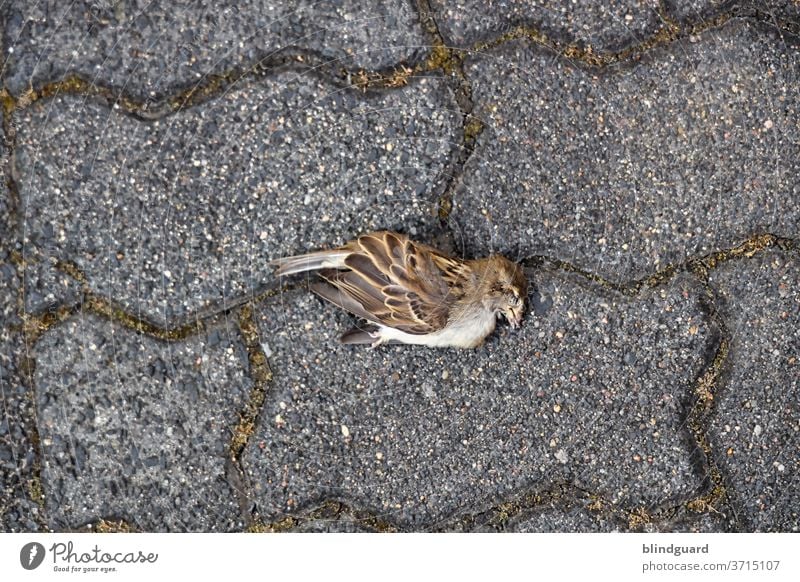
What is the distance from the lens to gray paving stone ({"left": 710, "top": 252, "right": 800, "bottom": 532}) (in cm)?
220

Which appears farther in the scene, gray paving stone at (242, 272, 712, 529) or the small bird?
gray paving stone at (242, 272, 712, 529)

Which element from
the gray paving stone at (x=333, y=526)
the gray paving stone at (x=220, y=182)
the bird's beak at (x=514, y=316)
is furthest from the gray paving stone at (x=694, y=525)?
the gray paving stone at (x=220, y=182)

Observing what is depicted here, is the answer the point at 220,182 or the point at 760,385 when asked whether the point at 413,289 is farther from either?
the point at 760,385

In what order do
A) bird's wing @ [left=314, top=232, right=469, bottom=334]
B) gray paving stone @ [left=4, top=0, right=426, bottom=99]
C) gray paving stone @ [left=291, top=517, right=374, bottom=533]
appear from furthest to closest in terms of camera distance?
gray paving stone @ [left=291, top=517, right=374, bottom=533]
gray paving stone @ [left=4, top=0, right=426, bottom=99]
bird's wing @ [left=314, top=232, right=469, bottom=334]

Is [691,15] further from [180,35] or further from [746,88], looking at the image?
[180,35]

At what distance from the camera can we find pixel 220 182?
2.05m

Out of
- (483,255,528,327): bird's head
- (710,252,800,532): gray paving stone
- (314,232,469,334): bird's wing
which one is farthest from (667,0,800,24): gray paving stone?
(314,232,469,334): bird's wing

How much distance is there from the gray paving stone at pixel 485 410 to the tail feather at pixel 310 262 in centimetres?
9

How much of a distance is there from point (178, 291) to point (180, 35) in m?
0.79

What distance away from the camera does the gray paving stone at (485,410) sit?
211cm

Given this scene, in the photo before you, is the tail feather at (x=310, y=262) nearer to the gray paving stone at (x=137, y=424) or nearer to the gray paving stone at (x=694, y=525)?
the gray paving stone at (x=137, y=424)

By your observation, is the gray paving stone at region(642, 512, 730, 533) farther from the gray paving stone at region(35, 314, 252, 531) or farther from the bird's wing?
the gray paving stone at region(35, 314, 252, 531)

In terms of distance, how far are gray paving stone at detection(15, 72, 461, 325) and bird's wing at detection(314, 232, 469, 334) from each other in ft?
0.53

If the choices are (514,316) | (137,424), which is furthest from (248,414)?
(514,316)
